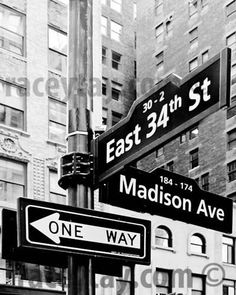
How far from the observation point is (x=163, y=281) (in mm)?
33906

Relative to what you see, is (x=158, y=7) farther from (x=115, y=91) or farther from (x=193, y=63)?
(x=115, y=91)

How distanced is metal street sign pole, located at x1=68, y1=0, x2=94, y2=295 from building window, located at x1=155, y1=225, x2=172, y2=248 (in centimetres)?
2903

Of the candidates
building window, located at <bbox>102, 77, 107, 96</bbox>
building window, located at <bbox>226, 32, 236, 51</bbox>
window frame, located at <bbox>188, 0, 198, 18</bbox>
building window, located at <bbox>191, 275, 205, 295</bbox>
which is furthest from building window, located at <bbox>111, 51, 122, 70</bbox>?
building window, located at <bbox>191, 275, 205, 295</bbox>

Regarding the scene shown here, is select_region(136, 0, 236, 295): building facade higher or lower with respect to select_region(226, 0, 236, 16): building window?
lower

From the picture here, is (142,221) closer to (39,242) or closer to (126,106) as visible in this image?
(39,242)

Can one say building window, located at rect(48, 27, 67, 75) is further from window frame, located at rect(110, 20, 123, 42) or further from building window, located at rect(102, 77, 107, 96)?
window frame, located at rect(110, 20, 123, 42)

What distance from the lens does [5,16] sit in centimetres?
2869

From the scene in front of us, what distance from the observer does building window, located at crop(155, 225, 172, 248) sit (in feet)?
113

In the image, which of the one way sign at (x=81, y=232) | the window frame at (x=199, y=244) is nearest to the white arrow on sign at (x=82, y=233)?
the one way sign at (x=81, y=232)

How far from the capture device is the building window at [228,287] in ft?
123

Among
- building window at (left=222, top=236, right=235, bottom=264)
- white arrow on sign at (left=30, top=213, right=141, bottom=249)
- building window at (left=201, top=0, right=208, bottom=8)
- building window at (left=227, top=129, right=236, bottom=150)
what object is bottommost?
white arrow on sign at (left=30, top=213, right=141, bottom=249)

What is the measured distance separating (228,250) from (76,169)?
33.9m

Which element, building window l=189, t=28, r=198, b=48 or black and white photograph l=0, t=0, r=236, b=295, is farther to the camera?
building window l=189, t=28, r=198, b=48
